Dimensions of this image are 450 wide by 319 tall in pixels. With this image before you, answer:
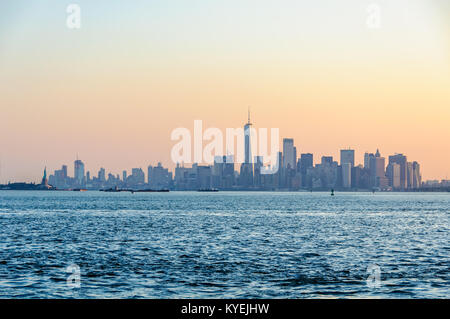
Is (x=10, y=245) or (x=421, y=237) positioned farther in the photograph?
(x=421, y=237)

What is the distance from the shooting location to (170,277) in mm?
34094

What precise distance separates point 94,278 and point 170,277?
464cm

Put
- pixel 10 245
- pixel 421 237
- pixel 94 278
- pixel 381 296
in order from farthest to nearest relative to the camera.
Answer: pixel 421 237 → pixel 10 245 → pixel 94 278 → pixel 381 296

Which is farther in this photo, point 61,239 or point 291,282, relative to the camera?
point 61,239

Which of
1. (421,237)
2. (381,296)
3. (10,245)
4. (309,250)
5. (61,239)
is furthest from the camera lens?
(421,237)

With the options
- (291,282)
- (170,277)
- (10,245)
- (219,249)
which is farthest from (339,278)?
(10,245)

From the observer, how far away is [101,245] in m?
56.5

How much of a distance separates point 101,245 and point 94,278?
23074 millimetres
